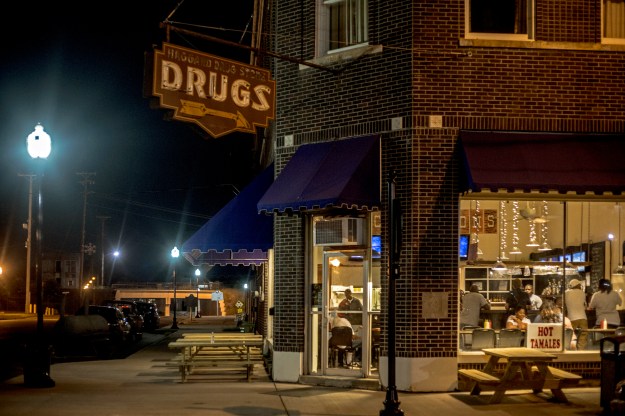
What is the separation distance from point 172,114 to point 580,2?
306 inches

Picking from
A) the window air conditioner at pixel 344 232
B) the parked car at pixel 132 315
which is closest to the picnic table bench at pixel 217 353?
the window air conditioner at pixel 344 232

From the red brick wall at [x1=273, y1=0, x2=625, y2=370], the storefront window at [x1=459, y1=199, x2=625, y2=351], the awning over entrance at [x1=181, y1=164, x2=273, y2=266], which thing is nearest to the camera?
the red brick wall at [x1=273, y1=0, x2=625, y2=370]

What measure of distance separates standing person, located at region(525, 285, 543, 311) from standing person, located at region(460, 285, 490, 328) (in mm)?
837

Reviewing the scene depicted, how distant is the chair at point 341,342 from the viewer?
623 inches

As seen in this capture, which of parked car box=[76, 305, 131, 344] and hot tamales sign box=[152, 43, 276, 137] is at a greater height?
hot tamales sign box=[152, 43, 276, 137]

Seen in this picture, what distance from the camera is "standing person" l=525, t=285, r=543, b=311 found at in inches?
626

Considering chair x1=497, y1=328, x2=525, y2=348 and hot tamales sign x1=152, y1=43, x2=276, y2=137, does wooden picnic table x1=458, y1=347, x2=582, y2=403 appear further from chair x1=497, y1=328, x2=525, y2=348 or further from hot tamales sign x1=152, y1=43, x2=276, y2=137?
hot tamales sign x1=152, y1=43, x2=276, y2=137

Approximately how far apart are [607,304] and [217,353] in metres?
9.18

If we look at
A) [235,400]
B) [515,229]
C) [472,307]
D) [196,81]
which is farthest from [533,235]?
[196,81]

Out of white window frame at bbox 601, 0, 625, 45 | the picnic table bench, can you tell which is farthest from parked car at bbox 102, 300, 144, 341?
white window frame at bbox 601, 0, 625, 45

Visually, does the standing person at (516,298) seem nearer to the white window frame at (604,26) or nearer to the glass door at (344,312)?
the glass door at (344,312)

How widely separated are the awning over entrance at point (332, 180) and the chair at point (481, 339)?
3.01 metres

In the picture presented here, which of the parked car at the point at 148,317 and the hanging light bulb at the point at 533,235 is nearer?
the hanging light bulb at the point at 533,235

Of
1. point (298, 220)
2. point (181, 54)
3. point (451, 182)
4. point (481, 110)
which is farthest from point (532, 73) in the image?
point (181, 54)
